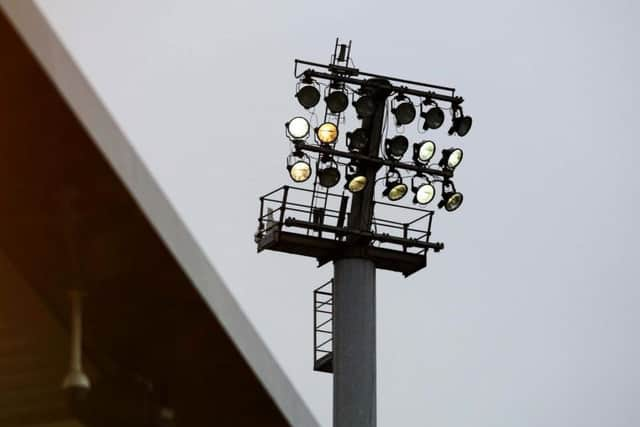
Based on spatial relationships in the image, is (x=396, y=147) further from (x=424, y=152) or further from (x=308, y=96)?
(x=308, y=96)

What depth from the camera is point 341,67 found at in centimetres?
2498

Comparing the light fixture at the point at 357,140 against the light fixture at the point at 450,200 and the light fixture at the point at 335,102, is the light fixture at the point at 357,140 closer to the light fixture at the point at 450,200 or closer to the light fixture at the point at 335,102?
the light fixture at the point at 335,102

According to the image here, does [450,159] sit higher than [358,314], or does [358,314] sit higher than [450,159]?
[450,159]

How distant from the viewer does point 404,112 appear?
25.0 meters

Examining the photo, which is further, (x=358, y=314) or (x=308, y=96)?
(x=358, y=314)

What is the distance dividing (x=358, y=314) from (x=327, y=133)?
258 cm

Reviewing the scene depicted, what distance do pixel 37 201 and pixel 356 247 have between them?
1615 cm

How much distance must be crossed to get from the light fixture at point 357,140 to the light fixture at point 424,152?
77 cm

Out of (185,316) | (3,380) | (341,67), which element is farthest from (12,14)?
(341,67)

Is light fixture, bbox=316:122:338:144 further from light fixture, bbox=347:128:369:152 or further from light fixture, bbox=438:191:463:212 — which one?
light fixture, bbox=438:191:463:212

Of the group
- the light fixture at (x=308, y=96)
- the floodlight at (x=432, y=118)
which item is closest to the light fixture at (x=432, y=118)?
the floodlight at (x=432, y=118)

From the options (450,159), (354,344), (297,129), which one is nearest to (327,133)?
(297,129)

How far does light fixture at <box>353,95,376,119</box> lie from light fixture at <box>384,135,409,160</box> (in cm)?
61

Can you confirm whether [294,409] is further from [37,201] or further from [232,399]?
[37,201]
